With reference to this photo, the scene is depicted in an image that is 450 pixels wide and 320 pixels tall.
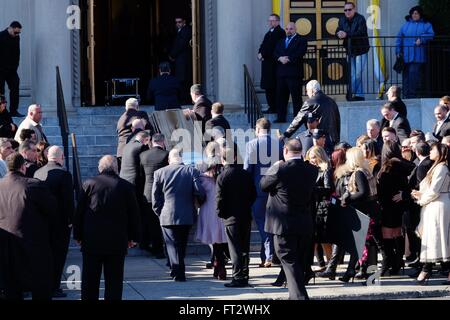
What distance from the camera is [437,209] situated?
16203mm

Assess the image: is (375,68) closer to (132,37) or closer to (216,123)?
(216,123)

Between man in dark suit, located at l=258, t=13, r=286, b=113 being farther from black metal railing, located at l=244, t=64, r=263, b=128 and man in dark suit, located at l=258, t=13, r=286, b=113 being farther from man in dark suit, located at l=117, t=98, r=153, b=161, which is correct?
man in dark suit, located at l=117, t=98, r=153, b=161

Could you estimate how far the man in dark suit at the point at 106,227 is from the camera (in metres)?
14.2

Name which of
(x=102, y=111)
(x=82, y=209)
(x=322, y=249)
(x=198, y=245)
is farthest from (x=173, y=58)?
(x=82, y=209)

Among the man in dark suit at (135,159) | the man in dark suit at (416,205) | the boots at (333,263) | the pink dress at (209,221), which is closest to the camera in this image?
the man in dark suit at (416,205)

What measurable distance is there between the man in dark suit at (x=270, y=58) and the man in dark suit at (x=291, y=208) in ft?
26.4

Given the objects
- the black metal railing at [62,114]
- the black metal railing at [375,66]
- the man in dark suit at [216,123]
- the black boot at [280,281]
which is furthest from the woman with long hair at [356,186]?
the black metal railing at [375,66]

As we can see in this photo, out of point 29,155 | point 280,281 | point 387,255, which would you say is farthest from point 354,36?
point 29,155

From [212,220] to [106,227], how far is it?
3171 mm

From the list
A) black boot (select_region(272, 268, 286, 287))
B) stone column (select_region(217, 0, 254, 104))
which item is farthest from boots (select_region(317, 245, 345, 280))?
stone column (select_region(217, 0, 254, 104))

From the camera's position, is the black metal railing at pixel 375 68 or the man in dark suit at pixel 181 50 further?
the man in dark suit at pixel 181 50

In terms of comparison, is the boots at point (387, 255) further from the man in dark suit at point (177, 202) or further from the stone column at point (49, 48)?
the stone column at point (49, 48)

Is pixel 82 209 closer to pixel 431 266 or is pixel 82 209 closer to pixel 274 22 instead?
pixel 431 266

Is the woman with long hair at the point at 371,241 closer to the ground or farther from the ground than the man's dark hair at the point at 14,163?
closer to the ground
